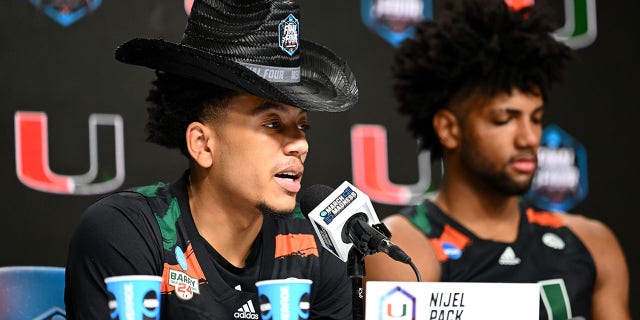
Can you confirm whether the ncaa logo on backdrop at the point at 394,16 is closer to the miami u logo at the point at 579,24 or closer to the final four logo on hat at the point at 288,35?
the miami u logo at the point at 579,24

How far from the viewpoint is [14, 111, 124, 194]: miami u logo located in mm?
2691

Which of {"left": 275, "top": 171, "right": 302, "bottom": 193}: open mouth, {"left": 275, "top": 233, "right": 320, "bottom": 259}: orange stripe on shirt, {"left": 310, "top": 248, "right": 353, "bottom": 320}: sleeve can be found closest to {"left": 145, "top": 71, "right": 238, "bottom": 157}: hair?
{"left": 275, "top": 171, "right": 302, "bottom": 193}: open mouth

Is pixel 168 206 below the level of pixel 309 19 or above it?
below

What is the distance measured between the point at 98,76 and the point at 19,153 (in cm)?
34

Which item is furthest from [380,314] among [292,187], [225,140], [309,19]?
[309,19]

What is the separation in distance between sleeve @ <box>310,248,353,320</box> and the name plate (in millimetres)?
721

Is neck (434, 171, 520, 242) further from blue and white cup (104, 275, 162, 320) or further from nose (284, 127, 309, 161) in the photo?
blue and white cup (104, 275, 162, 320)

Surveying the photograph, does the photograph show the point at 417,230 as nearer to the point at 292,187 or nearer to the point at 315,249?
the point at 315,249

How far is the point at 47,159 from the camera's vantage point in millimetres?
2727

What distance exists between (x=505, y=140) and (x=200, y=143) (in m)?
1.18

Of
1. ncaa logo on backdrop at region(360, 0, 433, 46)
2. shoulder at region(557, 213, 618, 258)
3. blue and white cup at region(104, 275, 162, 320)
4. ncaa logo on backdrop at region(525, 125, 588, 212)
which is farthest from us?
ncaa logo on backdrop at region(525, 125, 588, 212)

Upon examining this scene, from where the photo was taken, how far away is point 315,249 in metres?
2.29

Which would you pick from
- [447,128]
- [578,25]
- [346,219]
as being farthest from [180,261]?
[578,25]

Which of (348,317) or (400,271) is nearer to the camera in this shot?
(348,317)
